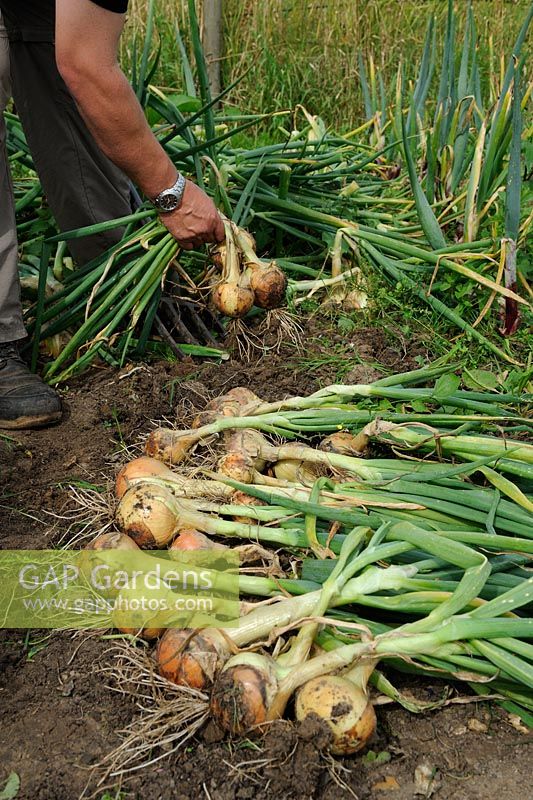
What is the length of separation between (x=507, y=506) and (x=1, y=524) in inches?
46.4

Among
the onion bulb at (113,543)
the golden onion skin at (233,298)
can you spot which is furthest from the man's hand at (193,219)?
the onion bulb at (113,543)

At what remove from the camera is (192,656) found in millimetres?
1422

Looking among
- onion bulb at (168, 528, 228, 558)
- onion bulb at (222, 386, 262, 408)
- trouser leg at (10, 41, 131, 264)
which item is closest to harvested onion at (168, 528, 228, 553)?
onion bulb at (168, 528, 228, 558)

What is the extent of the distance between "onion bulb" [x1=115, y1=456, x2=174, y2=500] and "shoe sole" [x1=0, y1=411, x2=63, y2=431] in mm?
567

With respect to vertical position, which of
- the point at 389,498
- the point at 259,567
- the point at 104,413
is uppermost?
the point at 389,498

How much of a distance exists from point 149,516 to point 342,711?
1.97 ft

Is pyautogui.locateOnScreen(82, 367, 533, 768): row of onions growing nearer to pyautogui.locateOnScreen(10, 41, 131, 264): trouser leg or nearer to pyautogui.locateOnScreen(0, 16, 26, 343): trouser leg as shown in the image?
pyautogui.locateOnScreen(0, 16, 26, 343): trouser leg

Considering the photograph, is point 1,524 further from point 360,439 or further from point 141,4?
point 141,4

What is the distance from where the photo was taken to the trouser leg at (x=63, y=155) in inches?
99.3

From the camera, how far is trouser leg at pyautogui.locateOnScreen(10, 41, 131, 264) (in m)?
2.52

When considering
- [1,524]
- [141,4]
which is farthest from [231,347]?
[141,4]

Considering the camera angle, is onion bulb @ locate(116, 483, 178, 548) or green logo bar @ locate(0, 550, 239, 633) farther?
onion bulb @ locate(116, 483, 178, 548)

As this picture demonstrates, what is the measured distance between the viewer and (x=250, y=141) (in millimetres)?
4363

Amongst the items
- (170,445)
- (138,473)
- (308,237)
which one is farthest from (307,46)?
(138,473)
